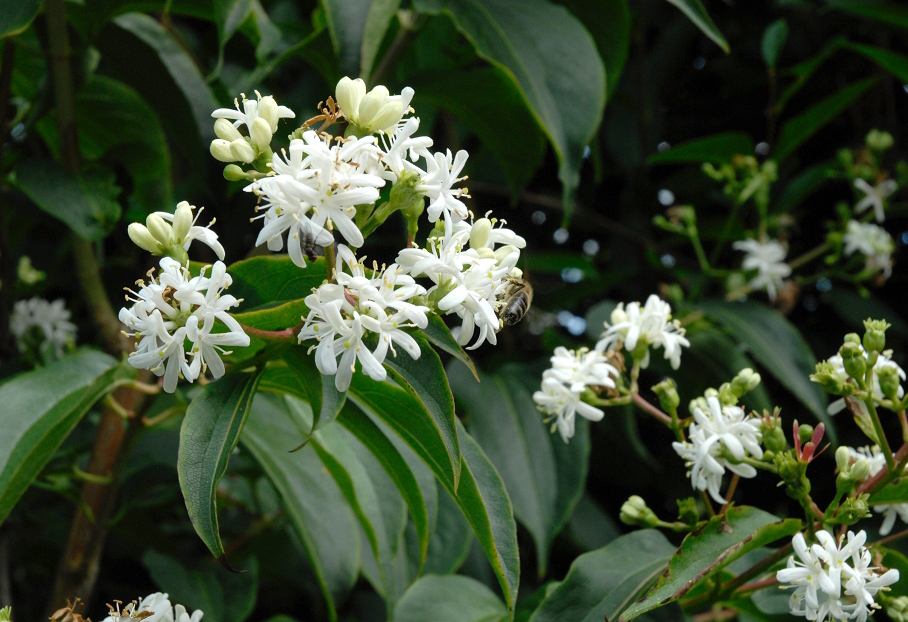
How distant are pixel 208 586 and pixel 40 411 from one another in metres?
0.61

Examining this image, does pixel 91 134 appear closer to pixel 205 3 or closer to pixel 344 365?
pixel 205 3

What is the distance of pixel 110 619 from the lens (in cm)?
93

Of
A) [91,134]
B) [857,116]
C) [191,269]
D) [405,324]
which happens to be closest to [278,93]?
[91,134]

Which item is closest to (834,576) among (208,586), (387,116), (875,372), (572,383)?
(875,372)

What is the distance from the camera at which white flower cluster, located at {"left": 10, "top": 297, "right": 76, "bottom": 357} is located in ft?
5.73

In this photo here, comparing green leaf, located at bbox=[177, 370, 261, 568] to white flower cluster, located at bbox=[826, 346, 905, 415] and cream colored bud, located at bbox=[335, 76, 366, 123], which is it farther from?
white flower cluster, located at bbox=[826, 346, 905, 415]

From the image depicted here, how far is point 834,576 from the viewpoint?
0.87 metres

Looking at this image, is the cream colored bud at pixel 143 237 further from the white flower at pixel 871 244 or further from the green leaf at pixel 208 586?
the white flower at pixel 871 244

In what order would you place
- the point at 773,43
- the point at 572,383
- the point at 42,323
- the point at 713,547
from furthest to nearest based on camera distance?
the point at 773,43 < the point at 42,323 < the point at 572,383 < the point at 713,547

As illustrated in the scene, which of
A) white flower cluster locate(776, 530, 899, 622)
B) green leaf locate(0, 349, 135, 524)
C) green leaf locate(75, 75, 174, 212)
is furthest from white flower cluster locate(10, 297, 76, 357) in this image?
white flower cluster locate(776, 530, 899, 622)

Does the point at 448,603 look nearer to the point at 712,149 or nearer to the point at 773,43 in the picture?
the point at 712,149

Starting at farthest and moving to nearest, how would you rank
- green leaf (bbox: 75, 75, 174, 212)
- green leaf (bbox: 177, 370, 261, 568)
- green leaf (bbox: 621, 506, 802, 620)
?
1. green leaf (bbox: 75, 75, 174, 212)
2. green leaf (bbox: 621, 506, 802, 620)
3. green leaf (bbox: 177, 370, 261, 568)

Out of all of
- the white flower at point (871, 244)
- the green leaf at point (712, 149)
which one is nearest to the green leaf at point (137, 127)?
the green leaf at point (712, 149)

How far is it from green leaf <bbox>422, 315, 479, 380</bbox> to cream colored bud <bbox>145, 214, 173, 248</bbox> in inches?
11.3
